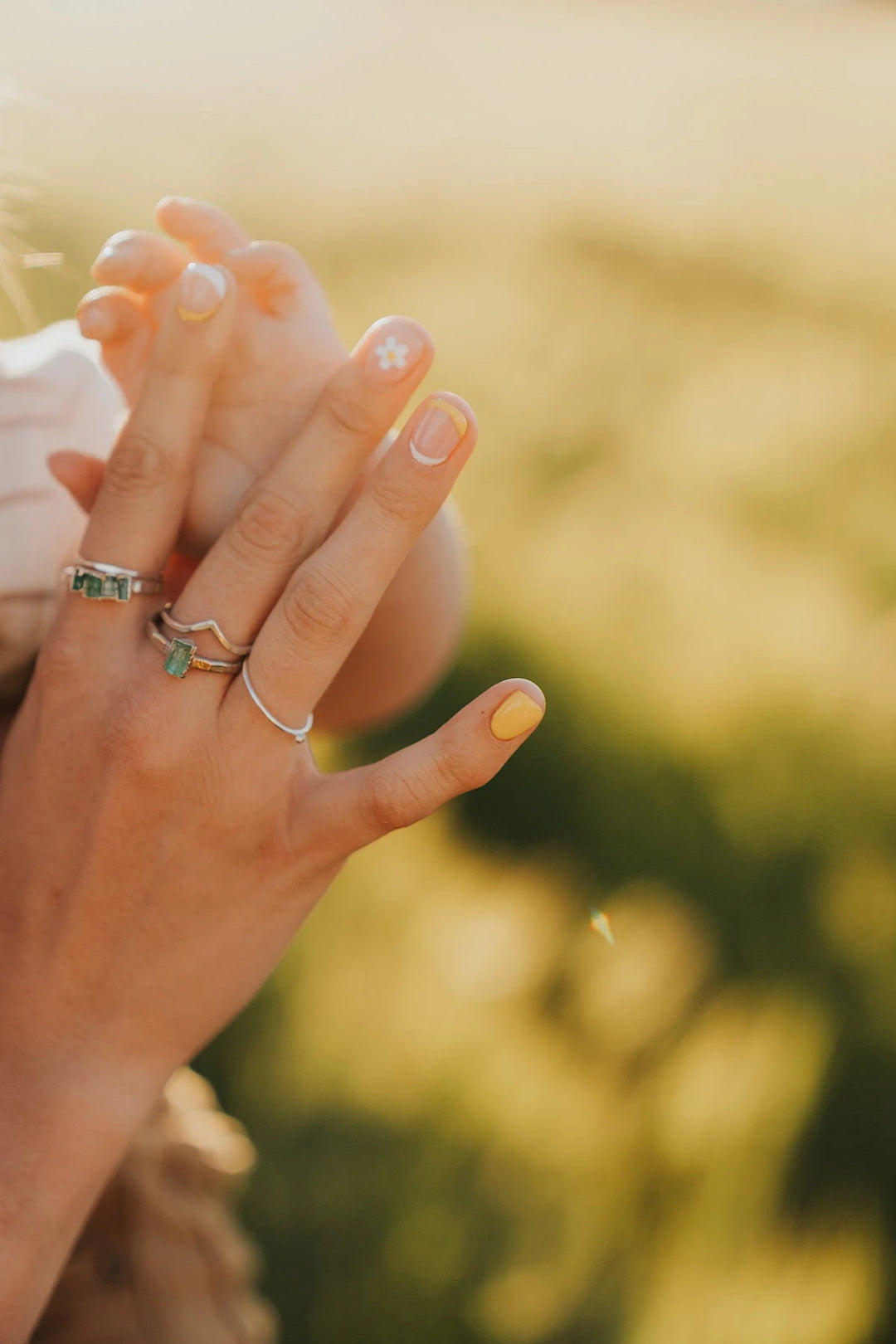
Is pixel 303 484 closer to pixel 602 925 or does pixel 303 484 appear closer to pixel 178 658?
pixel 178 658

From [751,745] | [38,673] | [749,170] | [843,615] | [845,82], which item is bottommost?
[751,745]

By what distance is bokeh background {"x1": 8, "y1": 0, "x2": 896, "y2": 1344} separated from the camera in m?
1.64

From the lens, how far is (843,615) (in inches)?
86.7

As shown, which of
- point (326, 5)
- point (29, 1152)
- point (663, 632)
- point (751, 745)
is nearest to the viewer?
point (29, 1152)

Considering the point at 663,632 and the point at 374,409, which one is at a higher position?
the point at 374,409

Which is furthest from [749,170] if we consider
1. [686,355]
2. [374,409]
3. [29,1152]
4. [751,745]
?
[29,1152]

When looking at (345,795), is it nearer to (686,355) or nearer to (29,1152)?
(29,1152)

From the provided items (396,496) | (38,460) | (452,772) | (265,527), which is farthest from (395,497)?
(38,460)

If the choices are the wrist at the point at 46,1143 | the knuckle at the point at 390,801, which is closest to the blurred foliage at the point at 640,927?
the wrist at the point at 46,1143

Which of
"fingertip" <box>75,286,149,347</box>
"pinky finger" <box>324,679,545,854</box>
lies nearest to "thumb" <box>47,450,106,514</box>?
"fingertip" <box>75,286,149,347</box>

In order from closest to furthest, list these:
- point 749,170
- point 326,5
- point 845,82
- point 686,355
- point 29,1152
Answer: point 29,1152, point 686,355, point 749,170, point 845,82, point 326,5

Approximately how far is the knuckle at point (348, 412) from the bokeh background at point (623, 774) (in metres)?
0.42

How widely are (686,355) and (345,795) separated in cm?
223

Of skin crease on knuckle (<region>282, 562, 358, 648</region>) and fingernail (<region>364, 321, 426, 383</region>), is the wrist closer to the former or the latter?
skin crease on knuckle (<region>282, 562, 358, 648</region>)
